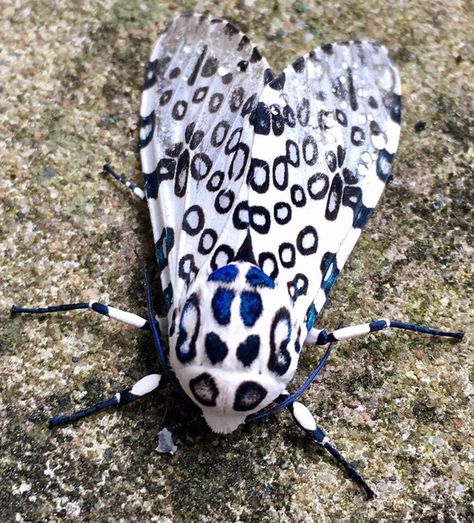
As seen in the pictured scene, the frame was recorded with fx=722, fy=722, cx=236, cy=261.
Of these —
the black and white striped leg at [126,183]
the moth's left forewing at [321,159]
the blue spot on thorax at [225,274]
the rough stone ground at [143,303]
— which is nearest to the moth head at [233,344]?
the blue spot on thorax at [225,274]

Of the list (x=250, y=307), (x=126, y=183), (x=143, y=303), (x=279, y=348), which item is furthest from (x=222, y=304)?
(x=126, y=183)

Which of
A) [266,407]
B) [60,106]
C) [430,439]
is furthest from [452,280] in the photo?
[60,106]

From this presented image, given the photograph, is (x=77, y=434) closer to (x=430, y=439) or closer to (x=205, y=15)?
(x=430, y=439)

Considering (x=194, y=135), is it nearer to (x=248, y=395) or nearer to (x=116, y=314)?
(x=116, y=314)

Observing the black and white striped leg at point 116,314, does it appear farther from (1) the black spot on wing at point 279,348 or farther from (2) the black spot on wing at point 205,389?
(1) the black spot on wing at point 279,348

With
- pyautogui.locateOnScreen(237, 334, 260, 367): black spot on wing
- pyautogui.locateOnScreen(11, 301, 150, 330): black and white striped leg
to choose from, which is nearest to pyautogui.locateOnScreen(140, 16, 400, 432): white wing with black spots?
pyautogui.locateOnScreen(237, 334, 260, 367): black spot on wing

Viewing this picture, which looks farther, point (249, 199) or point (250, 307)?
point (249, 199)
